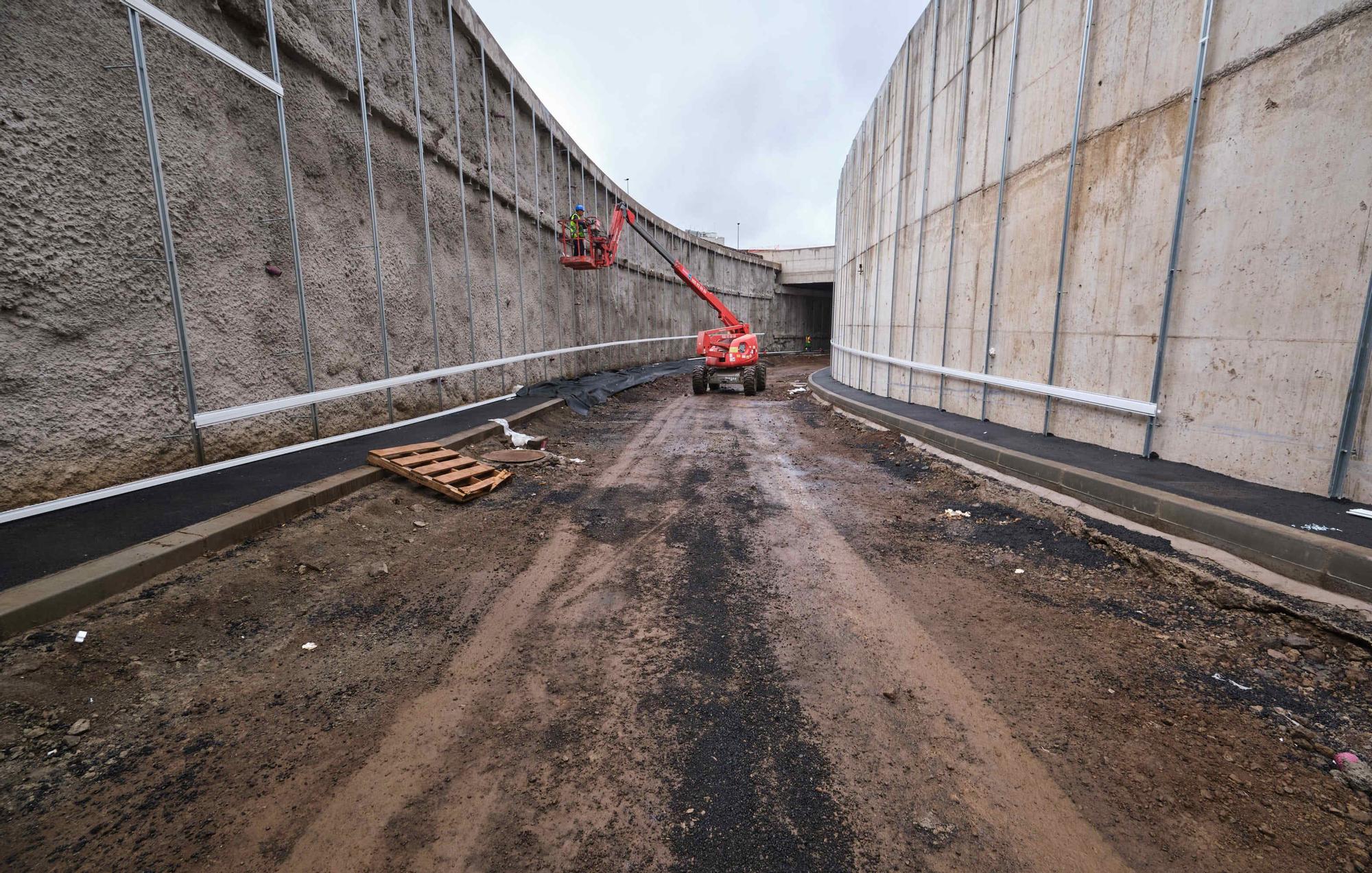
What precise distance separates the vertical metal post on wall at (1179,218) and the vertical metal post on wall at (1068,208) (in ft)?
4.62

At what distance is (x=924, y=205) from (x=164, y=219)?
1100 cm

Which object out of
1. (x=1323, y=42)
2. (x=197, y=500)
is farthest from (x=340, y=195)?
(x=1323, y=42)

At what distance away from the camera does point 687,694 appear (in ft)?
9.37

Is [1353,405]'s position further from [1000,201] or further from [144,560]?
[144,560]

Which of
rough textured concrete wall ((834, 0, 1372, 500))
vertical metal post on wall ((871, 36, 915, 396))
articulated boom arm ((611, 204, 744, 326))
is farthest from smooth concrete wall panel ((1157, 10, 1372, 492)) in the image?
articulated boom arm ((611, 204, 744, 326))

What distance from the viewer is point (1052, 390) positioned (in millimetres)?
7152

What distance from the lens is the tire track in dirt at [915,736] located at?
6.70 ft

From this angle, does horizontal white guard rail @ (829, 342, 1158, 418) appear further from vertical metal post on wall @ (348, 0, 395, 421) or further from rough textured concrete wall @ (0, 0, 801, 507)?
vertical metal post on wall @ (348, 0, 395, 421)

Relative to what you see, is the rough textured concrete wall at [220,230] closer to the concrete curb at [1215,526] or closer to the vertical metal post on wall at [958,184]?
the concrete curb at [1215,526]

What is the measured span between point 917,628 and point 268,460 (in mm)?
6472

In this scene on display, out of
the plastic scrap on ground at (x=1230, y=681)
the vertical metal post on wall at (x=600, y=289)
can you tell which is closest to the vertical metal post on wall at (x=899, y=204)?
the vertical metal post on wall at (x=600, y=289)

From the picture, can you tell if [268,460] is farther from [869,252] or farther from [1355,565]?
[869,252]

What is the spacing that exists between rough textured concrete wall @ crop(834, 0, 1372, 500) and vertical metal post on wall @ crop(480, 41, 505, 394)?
8.47 m

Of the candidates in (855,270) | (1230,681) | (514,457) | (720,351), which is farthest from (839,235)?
(1230,681)
